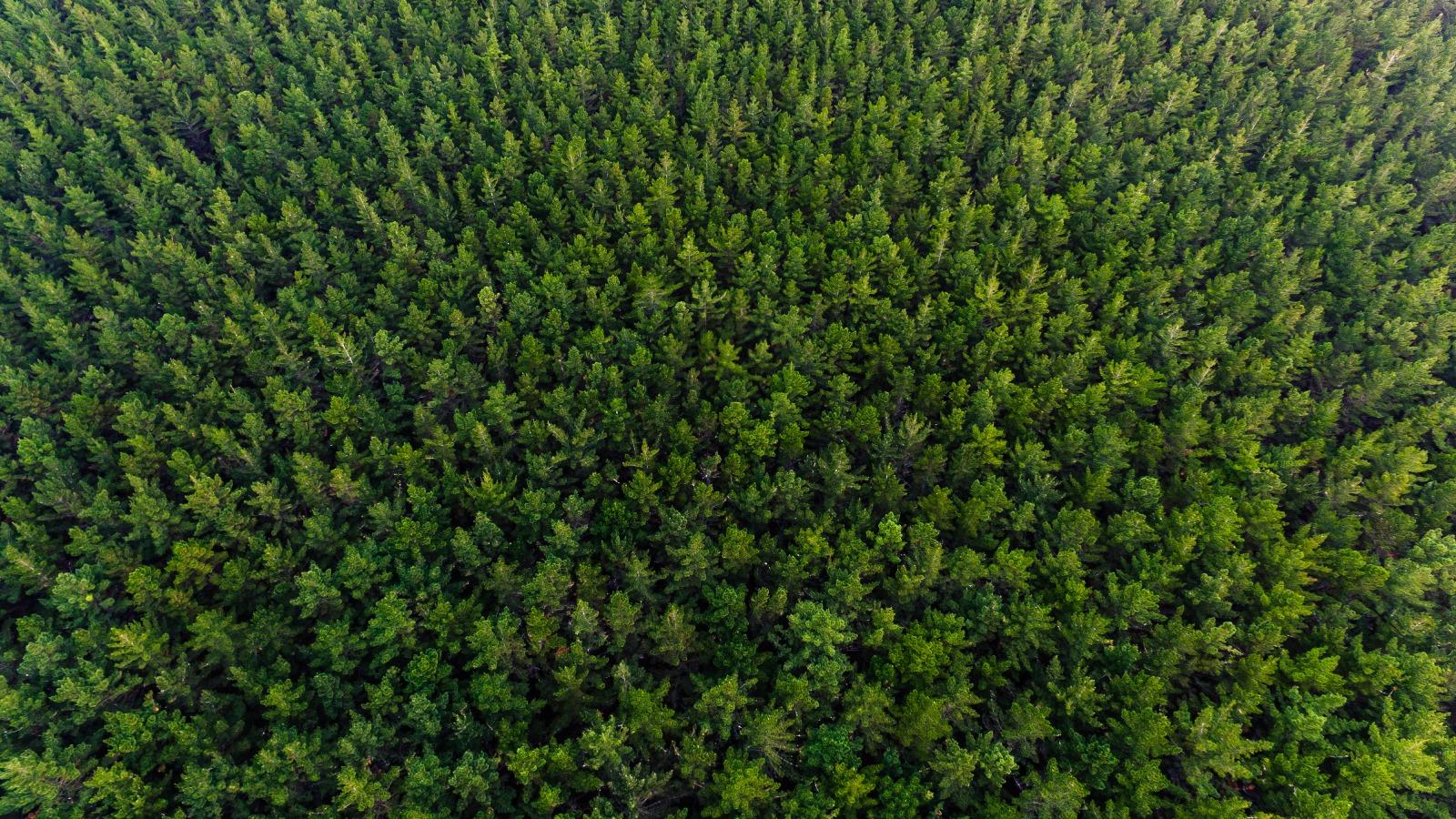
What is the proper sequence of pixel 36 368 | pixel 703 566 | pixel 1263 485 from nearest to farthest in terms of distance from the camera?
1. pixel 703 566
2. pixel 1263 485
3. pixel 36 368

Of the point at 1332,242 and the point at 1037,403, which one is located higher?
the point at 1332,242

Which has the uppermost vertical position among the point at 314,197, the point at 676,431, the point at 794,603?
the point at 314,197

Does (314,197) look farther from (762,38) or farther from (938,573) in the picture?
(938,573)

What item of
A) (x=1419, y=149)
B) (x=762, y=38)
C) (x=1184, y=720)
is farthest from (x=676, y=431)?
(x=1419, y=149)

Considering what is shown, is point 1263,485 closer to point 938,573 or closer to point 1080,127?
point 938,573

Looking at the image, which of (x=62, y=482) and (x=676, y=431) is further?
(x=676, y=431)

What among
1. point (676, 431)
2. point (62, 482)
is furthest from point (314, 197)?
point (676, 431)

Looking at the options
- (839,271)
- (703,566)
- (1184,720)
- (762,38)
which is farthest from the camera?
(762,38)
